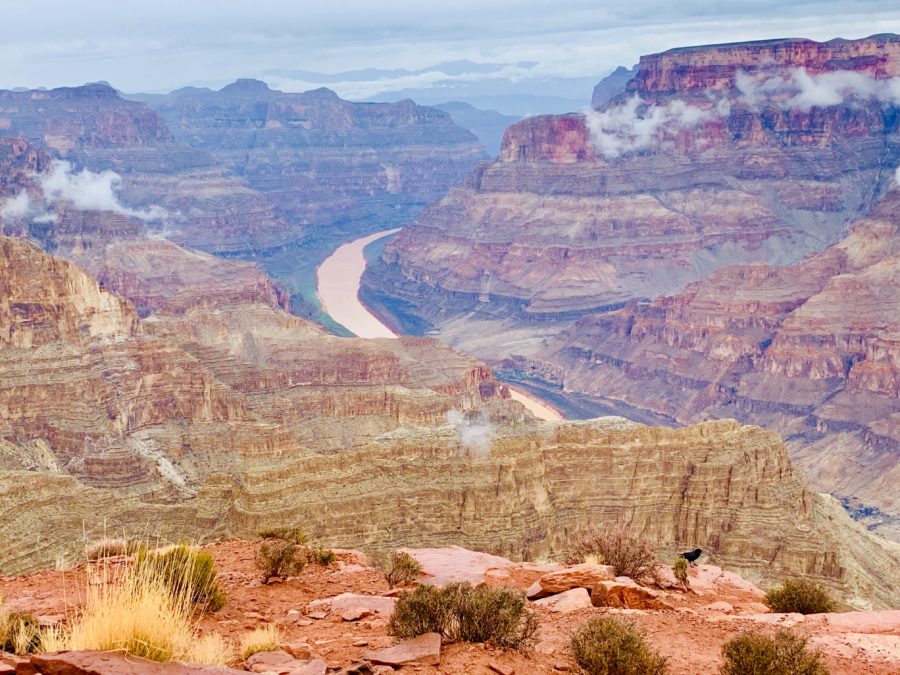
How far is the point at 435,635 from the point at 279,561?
8081mm

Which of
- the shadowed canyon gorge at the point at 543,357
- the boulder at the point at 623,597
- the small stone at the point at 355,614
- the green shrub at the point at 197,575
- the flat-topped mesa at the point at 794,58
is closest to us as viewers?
the green shrub at the point at 197,575

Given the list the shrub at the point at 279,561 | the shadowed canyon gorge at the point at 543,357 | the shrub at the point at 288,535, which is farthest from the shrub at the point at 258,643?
the shadowed canyon gorge at the point at 543,357

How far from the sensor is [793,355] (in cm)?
11294

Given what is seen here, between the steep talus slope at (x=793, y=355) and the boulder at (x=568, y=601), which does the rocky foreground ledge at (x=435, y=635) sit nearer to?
the boulder at (x=568, y=601)

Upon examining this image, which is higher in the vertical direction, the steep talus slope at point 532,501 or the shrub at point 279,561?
the shrub at point 279,561

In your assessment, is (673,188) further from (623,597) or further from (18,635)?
(18,635)

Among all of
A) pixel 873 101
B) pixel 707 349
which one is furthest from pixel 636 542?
pixel 873 101

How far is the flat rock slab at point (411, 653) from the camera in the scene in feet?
51.9

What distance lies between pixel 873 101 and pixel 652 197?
47.1 meters

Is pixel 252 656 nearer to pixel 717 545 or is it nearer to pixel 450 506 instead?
pixel 450 506

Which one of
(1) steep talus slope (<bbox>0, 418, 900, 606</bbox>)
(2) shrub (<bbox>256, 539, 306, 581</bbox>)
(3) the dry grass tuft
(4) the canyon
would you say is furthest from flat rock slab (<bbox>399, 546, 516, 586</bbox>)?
(4) the canyon

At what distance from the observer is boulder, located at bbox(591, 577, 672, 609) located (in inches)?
891

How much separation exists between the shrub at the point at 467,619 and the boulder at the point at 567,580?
5.94 meters

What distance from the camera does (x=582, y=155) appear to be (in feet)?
612
